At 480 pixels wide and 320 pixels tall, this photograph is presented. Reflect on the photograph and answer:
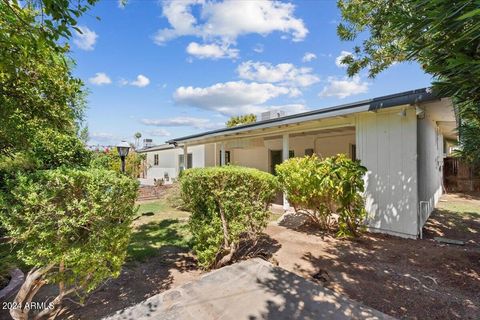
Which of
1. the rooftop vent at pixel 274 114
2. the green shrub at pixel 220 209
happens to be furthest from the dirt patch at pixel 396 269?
the rooftop vent at pixel 274 114

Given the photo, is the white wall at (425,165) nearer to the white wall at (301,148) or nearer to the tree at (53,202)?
the white wall at (301,148)

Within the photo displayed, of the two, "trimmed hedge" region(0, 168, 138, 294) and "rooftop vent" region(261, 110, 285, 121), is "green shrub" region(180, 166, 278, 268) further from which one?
"rooftop vent" region(261, 110, 285, 121)

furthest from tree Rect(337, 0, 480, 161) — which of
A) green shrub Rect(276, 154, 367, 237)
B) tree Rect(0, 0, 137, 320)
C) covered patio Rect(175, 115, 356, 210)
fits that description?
tree Rect(0, 0, 137, 320)

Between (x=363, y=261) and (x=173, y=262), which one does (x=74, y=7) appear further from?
(x=363, y=261)

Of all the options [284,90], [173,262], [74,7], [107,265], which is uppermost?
[284,90]

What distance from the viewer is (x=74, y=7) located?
2273 millimetres

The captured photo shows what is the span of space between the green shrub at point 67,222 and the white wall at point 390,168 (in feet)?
20.6

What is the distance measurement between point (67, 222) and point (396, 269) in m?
5.10

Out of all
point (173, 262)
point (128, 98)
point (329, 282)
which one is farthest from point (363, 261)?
point (128, 98)

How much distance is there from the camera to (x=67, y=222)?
245cm

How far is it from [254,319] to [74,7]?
374cm

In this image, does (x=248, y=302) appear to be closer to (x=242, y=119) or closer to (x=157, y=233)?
(x=157, y=233)

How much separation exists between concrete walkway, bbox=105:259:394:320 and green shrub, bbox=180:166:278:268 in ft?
1.99

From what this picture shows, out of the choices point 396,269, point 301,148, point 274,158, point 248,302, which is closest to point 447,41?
point 396,269
